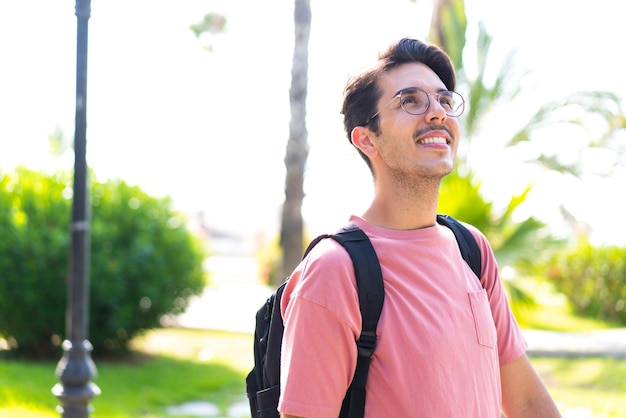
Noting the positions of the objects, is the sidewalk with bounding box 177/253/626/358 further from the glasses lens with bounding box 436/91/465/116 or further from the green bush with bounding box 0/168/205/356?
the glasses lens with bounding box 436/91/465/116

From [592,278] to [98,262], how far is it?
10263mm

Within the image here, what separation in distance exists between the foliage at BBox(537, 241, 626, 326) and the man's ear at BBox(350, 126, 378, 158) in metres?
15.3

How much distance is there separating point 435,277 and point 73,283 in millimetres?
4304

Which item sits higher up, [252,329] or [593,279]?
[593,279]

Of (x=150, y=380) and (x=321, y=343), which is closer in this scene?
(x=321, y=343)

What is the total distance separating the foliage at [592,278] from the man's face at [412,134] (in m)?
15.3

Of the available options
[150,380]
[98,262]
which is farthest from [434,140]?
[98,262]

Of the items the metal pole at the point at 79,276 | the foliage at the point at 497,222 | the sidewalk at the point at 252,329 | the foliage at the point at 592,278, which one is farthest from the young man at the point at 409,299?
the foliage at the point at 592,278

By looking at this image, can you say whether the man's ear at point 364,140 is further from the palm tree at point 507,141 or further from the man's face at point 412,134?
the palm tree at point 507,141

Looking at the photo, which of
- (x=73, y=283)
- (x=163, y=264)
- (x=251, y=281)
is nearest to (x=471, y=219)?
(x=163, y=264)

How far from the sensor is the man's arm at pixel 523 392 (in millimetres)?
2369

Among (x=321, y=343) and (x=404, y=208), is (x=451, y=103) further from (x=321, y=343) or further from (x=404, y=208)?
(x=321, y=343)

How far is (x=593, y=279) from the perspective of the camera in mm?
17109

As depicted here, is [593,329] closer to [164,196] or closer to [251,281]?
[164,196]
